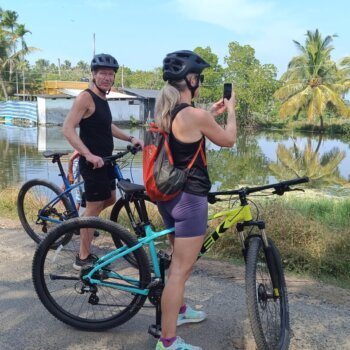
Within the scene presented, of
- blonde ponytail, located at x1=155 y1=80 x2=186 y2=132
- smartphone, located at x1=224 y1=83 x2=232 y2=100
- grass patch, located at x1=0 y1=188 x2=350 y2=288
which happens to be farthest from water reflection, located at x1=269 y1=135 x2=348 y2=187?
blonde ponytail, located at x1=155 y1=80 x2=186 y2=132

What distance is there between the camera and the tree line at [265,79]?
43156 millimetres

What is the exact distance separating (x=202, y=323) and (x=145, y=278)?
62 cm

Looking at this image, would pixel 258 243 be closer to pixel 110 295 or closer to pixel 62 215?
pixel 110 295

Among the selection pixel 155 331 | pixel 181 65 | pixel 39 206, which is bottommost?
pixel 155 331

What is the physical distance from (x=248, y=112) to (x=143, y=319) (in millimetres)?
54234

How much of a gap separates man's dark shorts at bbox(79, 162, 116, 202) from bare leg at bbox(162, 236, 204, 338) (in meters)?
1.54

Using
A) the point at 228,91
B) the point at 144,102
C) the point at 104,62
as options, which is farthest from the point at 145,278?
the point at 144,102

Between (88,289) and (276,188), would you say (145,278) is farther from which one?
(276,188)

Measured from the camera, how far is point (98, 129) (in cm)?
404

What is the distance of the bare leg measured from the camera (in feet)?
8.70

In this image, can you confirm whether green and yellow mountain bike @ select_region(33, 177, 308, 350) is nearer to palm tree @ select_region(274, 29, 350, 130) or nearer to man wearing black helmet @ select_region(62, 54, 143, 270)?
man wearing black helmet @ select_region(62, 54, 143, 270)

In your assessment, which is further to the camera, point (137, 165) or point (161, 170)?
point (137, 165)

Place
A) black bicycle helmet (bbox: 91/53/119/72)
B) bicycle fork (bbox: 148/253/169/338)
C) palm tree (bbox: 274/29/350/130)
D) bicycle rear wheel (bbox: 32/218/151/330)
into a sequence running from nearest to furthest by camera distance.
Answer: bicycle fork (bbox: 148/253/169/338) < bicycle rear wheel (bbox: 32/218/151/330) < black bicycle helmet (bbox: 91/53/119/72) < palm tree (bbox: 274/29/350/130)

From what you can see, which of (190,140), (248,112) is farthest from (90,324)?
(248,112)
